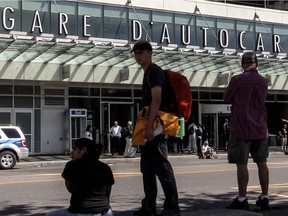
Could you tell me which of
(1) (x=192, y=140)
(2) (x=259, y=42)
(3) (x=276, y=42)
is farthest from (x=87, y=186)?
(3) (x=276, y=42)

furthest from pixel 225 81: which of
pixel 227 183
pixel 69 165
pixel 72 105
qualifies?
pixel 69 165

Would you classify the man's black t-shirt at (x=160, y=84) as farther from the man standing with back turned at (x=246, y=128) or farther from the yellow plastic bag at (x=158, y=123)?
the man standing with back turned at (x=246, y=128)

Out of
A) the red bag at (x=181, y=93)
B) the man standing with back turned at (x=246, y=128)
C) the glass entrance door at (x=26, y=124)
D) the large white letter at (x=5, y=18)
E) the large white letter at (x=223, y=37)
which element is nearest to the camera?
the red bag at (x=181, y=93)

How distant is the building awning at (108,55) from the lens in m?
22.3

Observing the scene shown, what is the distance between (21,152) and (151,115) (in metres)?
14.6

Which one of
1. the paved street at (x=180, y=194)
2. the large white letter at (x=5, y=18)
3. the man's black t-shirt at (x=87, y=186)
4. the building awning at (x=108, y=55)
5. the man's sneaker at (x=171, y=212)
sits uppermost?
the large white letter at (x=5, y=18)

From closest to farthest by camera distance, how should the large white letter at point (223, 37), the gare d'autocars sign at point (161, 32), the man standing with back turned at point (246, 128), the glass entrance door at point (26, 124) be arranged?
the man standing with back turned at point (246, 128) → the gare d'autocars sign at point (161, 32) → the glass entrance door at point (26, 124) → the large white letter at point (223, 37)

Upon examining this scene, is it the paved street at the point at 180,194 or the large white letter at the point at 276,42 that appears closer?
the paved street at the point at 180,194

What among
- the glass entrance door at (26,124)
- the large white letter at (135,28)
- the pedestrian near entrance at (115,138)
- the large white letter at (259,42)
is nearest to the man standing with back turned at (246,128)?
the pedestrian near entrance at (115,138)

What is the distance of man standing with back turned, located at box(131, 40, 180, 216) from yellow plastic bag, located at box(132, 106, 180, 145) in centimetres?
7

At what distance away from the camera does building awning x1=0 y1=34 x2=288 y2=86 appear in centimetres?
2228

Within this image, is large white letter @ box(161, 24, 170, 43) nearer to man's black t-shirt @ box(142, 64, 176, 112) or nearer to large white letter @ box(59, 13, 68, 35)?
large white letter @ box(59, 13, 68, 35)

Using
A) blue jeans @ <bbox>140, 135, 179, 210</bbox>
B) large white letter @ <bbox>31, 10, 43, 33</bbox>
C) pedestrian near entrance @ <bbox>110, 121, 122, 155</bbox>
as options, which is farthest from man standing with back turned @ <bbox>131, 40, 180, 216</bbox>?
large white letter @ <bbox>31, 10, 43, 33</bbox>

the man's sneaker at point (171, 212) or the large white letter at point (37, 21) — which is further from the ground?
the large white letter at point (37, 21)
